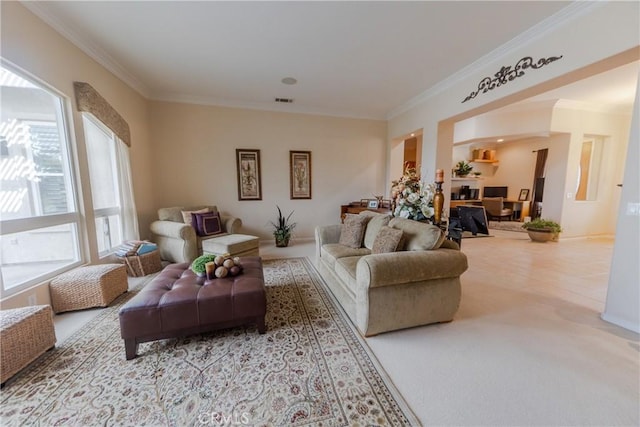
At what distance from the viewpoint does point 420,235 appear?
2229mm

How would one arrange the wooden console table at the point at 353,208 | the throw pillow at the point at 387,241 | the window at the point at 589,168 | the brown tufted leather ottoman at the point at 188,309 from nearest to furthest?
the brown tufted leather ottoman at the point at 188,309 → the throw pillow at the point at 387,241 → the wooden console table at the point at 353,208 → the window at the point at 589,168

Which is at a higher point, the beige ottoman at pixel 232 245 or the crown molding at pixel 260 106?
the crown molding at pixel 260 106

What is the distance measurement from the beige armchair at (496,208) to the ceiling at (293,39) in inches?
224

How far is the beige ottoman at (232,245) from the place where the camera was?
3342 millimetres

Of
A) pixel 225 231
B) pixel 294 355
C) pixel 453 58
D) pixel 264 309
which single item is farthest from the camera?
pixel 225 231

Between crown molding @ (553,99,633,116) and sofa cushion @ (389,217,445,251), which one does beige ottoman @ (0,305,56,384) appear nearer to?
sofa cushion @ (389,217,445,251)

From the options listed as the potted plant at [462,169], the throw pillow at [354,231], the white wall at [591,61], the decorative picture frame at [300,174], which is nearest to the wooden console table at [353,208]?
the decorative picture frame at [300,174]

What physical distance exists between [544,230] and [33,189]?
791 centimetres

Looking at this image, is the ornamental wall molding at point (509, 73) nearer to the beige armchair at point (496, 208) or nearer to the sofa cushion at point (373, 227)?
the sofa cushion at point (373, 227)

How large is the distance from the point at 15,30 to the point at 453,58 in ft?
14.5

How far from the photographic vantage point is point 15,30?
1.98 metres

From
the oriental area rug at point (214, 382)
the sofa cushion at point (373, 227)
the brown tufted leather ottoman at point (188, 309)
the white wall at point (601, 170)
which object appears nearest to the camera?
the oriental area rug at point (214, 382)

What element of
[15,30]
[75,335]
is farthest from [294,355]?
[15,30]

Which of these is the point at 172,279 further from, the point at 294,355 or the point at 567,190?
the point at 567,190
